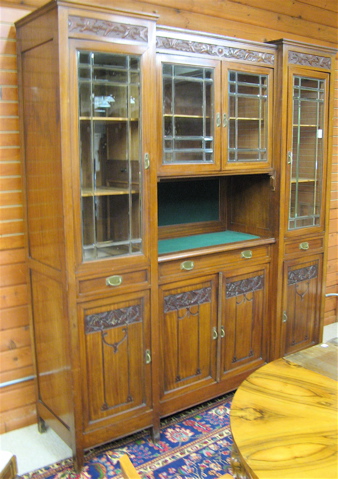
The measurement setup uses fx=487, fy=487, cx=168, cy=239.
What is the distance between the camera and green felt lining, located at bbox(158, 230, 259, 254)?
2670 mm

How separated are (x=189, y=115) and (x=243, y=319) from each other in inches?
47.6

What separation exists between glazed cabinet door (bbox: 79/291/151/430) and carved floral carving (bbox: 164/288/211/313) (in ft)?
0.55

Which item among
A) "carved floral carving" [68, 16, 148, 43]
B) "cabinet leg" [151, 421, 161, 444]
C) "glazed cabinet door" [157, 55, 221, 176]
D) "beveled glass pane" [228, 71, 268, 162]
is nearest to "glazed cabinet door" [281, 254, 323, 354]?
"beveled glass pane" [228, 71, 268, 162]

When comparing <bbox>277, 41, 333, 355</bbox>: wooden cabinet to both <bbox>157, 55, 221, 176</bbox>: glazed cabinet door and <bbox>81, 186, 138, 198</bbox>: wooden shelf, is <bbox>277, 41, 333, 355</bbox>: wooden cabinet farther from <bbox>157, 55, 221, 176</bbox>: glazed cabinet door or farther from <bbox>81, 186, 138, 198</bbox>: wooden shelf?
<bbox>81, 186, 138, 198</bbox>: wooden shelf

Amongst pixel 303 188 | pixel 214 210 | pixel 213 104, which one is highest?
pixel 213 104

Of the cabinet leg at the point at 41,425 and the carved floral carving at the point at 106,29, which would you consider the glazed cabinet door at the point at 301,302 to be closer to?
the cabinet leg at the point at 41,425

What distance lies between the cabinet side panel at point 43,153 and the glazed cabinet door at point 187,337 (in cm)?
64

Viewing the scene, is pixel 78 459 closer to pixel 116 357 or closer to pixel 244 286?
pixel 116 357

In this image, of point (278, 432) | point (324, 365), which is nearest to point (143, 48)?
point (324, 365)

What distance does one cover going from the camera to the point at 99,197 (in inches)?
86.7

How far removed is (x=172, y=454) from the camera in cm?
237

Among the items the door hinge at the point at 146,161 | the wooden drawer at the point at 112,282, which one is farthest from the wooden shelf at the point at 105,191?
the wooden drawer at the point at 112,282

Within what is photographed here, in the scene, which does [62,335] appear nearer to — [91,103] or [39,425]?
[39,425]

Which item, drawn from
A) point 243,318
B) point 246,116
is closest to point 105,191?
point 246,116
